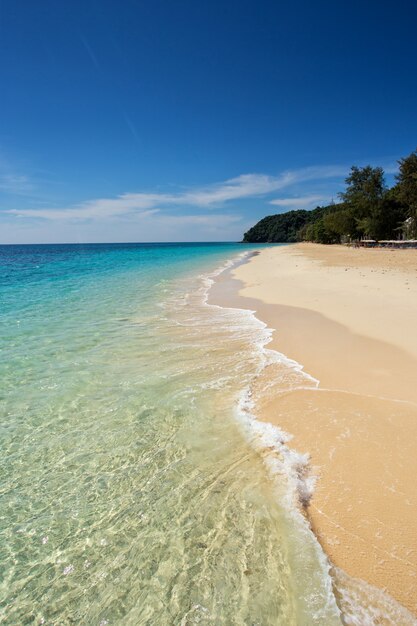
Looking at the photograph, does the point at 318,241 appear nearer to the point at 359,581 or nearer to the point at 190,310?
the point at 190,310

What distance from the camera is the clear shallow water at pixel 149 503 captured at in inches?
97.2

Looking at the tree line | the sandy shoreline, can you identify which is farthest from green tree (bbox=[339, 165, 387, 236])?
the sandy shoreline

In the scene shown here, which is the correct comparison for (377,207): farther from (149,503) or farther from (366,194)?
(149,503)

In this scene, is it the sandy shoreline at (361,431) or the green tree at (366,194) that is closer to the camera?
the sandy shoreline at (361,431)

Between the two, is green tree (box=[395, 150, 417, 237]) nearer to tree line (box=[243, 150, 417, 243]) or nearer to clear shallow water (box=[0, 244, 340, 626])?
tree line (box=[243, 150, 417, 243])

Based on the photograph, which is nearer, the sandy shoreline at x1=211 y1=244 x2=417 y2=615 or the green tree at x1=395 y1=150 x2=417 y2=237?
the sandy shoreline at x1=211 y1=244 x2=417 y2=615

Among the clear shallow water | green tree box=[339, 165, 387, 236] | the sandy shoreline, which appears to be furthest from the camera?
green tree box=[339, 165, 387, 236]

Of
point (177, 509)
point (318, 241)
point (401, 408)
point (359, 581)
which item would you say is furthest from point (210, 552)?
point (318, 241)

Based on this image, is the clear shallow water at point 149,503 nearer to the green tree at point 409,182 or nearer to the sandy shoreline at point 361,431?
the sandy shoreline at point 361,431

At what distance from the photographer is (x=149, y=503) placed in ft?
11.1

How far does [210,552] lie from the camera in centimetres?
282

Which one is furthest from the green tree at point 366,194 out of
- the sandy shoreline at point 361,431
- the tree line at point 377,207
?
the sandy shoreline at point 361,431

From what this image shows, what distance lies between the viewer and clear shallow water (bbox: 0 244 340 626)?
247 centimetres

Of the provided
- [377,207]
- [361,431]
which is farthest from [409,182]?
[361,431]
